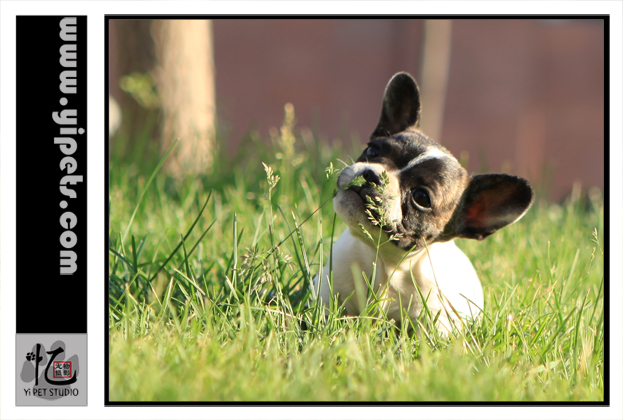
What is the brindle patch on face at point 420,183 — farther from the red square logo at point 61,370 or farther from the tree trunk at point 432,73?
the tree trunk at point 432,73

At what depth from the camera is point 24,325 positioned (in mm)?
1709

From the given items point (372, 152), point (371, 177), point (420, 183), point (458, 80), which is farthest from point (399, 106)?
point (458, 80)

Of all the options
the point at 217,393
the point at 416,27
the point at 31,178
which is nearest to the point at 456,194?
the point at 217,393

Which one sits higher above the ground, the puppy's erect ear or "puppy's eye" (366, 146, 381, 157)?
the puppy's erect ear

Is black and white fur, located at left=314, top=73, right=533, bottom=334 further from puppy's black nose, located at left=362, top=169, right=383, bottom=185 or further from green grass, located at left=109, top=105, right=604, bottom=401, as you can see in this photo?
green grass, located at left=109, top=105, right=604, bottom=401

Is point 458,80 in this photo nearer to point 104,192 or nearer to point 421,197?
point 421,197

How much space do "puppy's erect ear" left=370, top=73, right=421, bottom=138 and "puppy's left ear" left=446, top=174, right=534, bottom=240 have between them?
17.5 inches

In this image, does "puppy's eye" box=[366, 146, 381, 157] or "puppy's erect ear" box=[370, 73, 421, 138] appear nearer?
"puppy's eye" box=[366, 146, 381, 157]

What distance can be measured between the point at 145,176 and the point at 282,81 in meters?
5.04

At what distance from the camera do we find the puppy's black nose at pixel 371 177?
84.8 inches

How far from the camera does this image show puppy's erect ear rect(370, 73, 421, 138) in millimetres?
2576

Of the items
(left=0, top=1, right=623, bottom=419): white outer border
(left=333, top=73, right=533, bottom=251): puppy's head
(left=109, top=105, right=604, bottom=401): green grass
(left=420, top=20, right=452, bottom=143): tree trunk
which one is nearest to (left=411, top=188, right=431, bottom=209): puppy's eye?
(left=333, top=73, right=533, bottom=251): puppy's head

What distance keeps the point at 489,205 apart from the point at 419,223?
343mm

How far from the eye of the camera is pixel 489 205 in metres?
2.42
